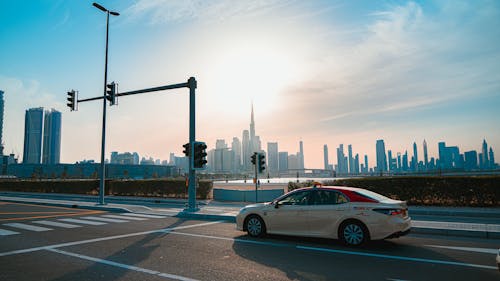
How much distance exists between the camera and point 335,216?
8.44 meters

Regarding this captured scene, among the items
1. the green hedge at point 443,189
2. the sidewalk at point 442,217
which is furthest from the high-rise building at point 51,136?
the green hedge at point 443,189

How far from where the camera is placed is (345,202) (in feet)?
27.7

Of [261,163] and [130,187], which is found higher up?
[261,163]

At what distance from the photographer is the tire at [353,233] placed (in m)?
8.09

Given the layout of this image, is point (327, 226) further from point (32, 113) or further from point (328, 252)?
point (32, 113)

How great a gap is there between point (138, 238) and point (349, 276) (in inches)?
245

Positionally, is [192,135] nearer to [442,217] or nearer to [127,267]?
[127,267]

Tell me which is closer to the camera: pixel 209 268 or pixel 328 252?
pixel 209 268

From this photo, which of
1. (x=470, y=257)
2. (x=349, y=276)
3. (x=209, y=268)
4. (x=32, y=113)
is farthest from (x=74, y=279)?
(x=32, y=113)

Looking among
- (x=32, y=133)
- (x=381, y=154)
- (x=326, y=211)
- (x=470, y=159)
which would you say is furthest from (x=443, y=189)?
(x=32, y=133)

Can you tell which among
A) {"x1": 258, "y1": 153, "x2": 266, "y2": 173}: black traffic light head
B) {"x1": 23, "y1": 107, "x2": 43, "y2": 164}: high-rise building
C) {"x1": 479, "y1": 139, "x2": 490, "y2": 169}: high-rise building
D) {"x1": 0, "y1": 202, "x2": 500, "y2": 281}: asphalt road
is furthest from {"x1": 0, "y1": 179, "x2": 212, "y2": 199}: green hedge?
{"x1": 479, "y1": 139, "x2": 490, "y2": 169}: high-rise building

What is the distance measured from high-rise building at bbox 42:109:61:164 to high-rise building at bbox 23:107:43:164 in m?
4.13

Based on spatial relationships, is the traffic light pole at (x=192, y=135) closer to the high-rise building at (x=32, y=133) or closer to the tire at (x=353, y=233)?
the tire at (x=353, y=233)

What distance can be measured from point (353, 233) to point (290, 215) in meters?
1.70
